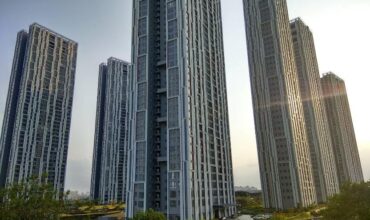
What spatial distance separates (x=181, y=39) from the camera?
7131cm

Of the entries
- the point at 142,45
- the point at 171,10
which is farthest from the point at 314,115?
the point at 142,45

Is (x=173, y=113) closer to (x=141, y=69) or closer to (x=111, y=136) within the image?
(x=141, y=69)

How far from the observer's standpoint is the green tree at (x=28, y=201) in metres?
20.8

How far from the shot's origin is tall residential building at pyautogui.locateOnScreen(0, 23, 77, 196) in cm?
10600

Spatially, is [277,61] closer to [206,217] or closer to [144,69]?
[144,69]

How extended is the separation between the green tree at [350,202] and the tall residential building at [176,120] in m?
32.9

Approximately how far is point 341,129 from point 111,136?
118 meters

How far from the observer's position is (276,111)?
101500mm

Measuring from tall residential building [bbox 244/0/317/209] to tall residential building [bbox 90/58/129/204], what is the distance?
61.4 metres

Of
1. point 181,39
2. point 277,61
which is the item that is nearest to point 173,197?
point 181,39

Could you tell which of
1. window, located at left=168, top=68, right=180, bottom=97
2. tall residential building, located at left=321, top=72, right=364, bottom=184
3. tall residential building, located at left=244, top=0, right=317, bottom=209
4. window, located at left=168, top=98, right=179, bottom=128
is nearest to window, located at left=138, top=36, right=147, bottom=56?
window, located at left=168, top=68, right=180, bottom=97

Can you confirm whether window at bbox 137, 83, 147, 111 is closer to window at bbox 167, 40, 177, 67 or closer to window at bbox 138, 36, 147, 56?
window at bbox 167, 40, 177, 67

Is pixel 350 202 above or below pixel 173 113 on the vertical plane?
below

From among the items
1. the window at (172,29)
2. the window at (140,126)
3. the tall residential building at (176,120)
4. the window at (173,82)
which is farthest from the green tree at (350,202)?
the window at (172,29)
